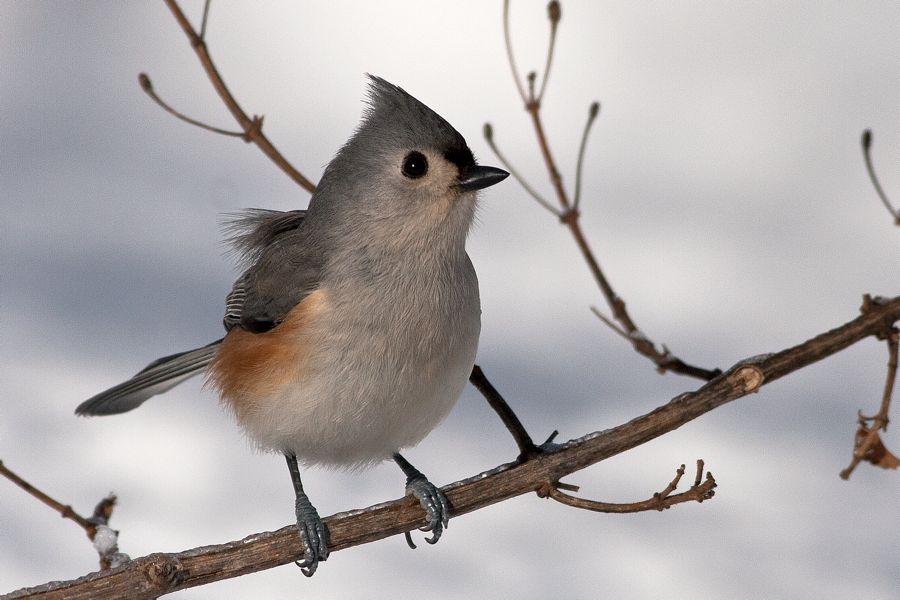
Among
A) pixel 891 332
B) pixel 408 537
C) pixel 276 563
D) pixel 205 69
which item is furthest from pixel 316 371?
pixel 891 332

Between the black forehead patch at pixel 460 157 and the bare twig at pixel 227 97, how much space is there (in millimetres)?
378

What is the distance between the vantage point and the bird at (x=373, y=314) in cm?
183

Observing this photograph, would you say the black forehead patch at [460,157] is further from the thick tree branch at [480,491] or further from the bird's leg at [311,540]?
the bird's leg at [311,540]

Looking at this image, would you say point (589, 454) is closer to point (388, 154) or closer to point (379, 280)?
point (379, 280)

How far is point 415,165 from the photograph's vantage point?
6.22 feet

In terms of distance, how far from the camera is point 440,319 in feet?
6.16

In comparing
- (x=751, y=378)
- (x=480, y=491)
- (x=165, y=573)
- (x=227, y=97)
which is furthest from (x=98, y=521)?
(x=751, y=378)

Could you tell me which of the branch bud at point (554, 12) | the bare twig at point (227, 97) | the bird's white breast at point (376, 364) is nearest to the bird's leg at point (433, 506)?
the bird's white breast at point (376, 364)

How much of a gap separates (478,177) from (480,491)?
26.3 inches

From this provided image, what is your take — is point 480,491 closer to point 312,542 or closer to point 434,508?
point 434,508

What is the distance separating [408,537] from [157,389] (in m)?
0.88

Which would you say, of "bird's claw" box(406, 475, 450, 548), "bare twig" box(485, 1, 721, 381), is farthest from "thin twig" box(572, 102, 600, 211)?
"bird's claw" box(406, 475, 450, 548)

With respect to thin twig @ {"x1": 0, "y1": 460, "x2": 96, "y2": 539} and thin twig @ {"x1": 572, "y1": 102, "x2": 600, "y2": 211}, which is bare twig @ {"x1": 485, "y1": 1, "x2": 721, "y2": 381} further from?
thin twig @ {"x1": 0, "y1": 460, "x2": 96, "y2": 539}

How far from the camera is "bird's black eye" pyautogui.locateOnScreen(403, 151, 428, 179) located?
1.89 meters
